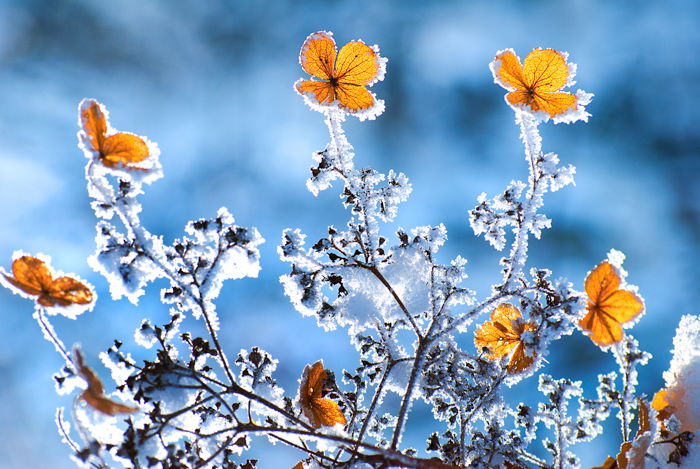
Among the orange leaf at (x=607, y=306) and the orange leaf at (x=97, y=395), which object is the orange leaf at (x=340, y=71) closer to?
the orange leaf at (x=607, y=306)

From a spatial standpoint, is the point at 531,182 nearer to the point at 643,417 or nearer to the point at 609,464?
the point at 643,417

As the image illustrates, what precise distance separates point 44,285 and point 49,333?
0.26m

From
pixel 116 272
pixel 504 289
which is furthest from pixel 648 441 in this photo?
pixel 116 272

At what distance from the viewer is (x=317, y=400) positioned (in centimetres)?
267

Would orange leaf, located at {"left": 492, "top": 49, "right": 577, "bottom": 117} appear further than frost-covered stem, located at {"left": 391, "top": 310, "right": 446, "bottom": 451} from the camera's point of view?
Yes

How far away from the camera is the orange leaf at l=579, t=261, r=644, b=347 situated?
2.04m

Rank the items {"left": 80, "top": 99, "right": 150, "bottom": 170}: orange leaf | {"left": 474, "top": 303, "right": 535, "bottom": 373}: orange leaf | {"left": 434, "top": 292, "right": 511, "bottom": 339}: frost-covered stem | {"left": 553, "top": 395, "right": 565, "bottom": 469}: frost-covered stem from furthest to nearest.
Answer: {"left": 553, "top": 395, "right": 565, "bottom": 469}: frost-covered stem < {"left": 474, "top": 303, "right": 535, "bottom": 373}: orange leaf < {"left": 434, "top": 292, "right": 511, "bottom": 339}: frost-covered stem < {"left": 80, "top": 99, "right": 150, "bottom": 170}: orange leaf

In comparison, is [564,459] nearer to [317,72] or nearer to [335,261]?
[335,261]

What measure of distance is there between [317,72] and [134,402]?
2.05m

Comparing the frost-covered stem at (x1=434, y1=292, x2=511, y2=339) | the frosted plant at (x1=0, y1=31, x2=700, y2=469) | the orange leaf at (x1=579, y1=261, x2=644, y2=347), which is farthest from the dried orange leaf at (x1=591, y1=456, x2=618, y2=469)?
the frost-covered stem at (x1=434, y1=292, x2=511, y2=339)

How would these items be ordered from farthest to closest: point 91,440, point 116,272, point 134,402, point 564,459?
point 564,459, point 134,402, point 116,272, point 91,440

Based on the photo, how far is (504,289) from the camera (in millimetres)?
2348

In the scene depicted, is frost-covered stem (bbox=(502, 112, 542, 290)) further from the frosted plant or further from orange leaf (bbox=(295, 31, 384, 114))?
orange leaf (bbox=(295, 31, 384, 114))

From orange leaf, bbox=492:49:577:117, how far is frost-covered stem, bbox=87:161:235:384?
1996 mm
